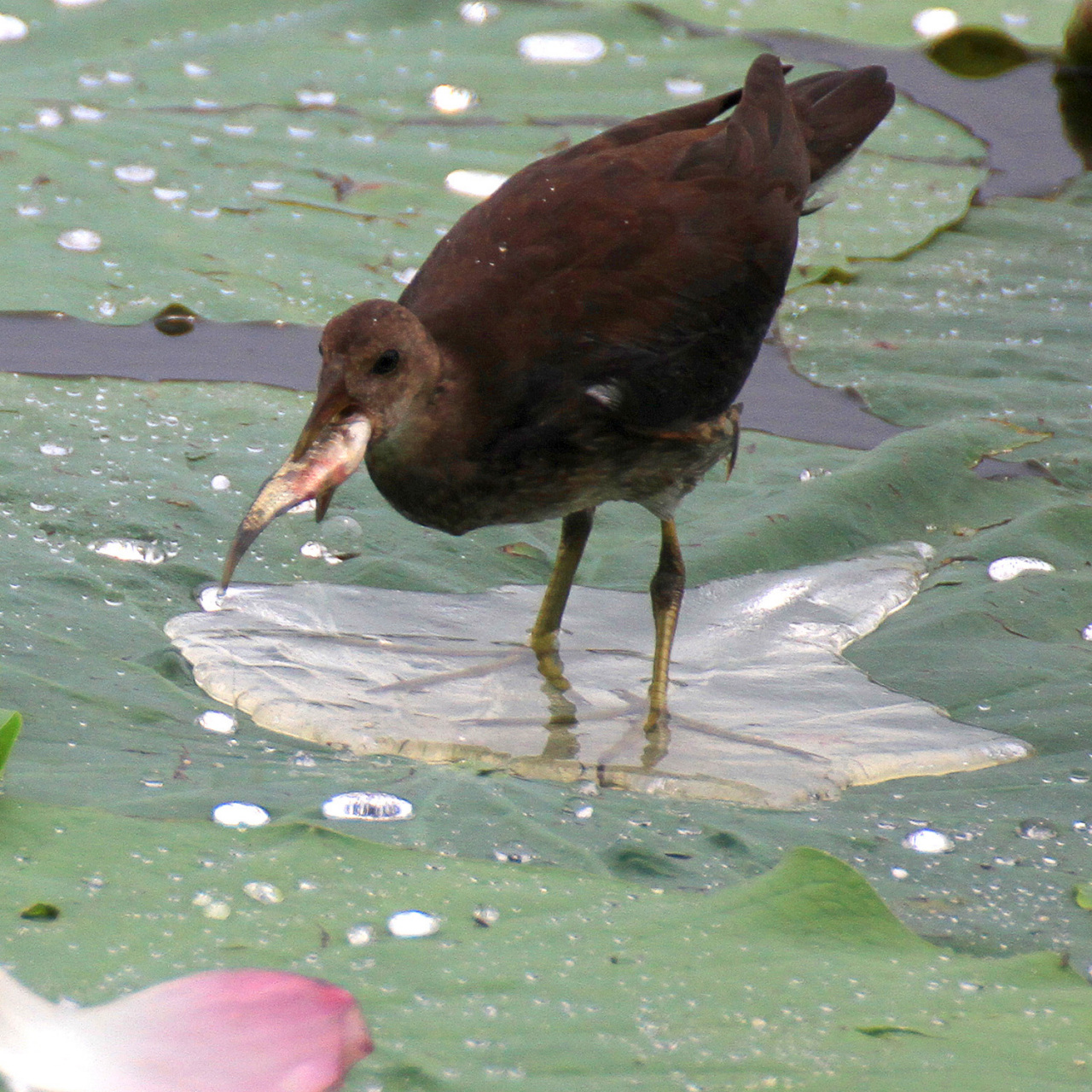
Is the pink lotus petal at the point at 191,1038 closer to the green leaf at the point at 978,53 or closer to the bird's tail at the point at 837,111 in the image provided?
the bird's tail at the point at 837,111

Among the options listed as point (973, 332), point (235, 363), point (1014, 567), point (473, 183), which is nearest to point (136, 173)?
point (235, 363)

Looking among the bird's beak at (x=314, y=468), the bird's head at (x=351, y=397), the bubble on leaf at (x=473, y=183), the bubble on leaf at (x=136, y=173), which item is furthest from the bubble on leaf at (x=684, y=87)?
the bird's beak at (x=314, y=468)

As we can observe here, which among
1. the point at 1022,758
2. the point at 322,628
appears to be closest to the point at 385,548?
the point at 322,628

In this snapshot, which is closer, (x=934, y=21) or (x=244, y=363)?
(x=244, y=363)

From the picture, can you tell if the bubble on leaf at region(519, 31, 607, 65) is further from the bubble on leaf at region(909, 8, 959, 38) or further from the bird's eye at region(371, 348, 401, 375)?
the bird's eye at region(371, 348, 401, 375)

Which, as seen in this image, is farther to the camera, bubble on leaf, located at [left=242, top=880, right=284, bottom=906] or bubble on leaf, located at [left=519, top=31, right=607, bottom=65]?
bubble on leaf, located at [left=519, top=31, right=607, bottom=65]

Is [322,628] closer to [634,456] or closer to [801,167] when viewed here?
[634,456]

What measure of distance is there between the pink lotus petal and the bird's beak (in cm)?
92

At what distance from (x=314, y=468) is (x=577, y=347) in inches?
21.0

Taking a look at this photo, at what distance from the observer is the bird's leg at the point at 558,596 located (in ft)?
8.23

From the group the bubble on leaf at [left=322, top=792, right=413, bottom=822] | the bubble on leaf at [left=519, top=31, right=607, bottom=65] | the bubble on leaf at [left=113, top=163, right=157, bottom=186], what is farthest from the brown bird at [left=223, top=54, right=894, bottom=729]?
the bubble on leaf at [left=519, top=31, right=607, bottom=65]

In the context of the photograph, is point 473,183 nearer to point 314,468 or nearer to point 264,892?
point 314,468

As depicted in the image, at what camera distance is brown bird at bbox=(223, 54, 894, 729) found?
2154mm

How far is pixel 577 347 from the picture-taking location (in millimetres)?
2314
